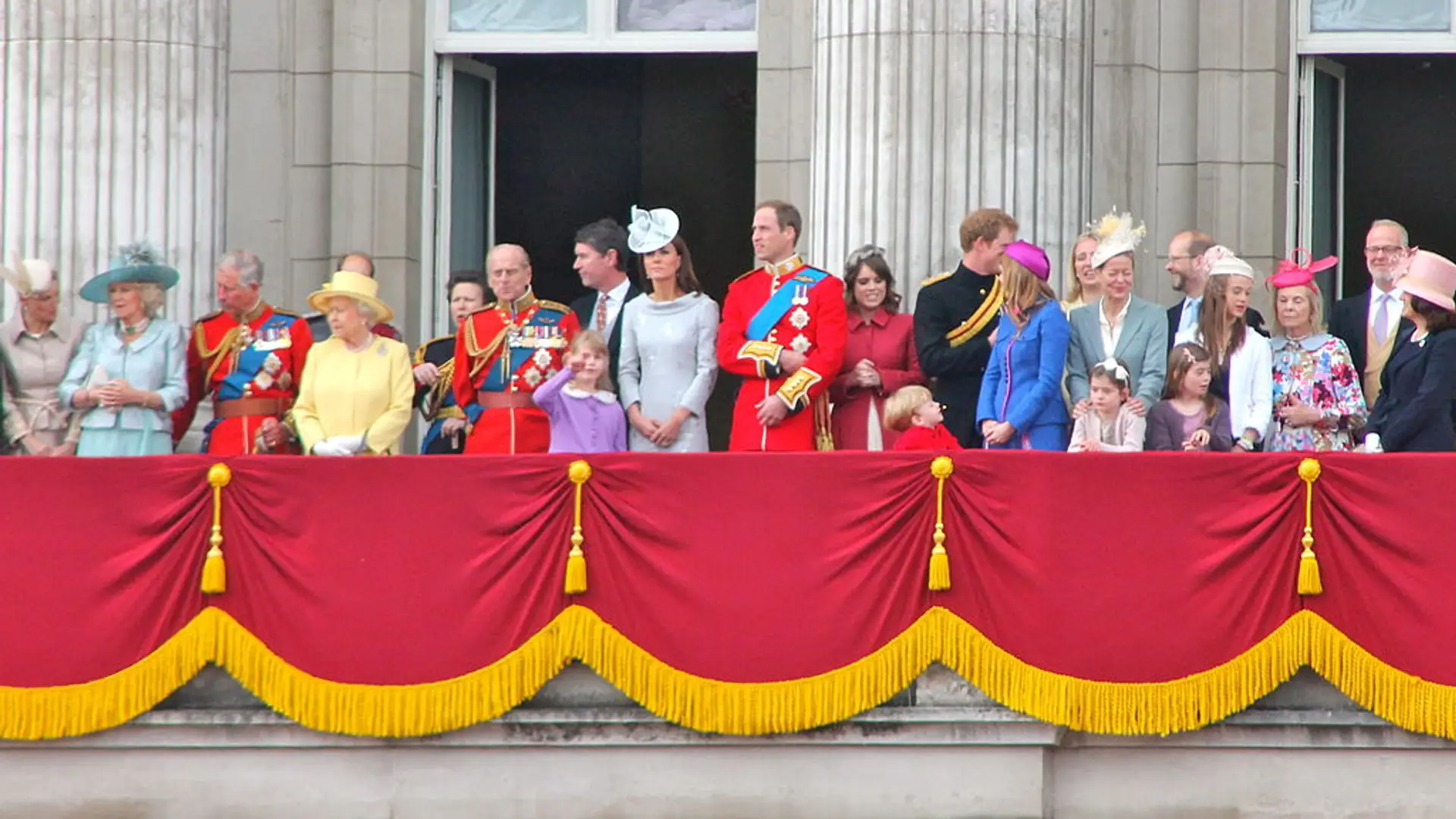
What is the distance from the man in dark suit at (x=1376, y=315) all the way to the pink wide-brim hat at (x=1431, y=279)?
71 cm

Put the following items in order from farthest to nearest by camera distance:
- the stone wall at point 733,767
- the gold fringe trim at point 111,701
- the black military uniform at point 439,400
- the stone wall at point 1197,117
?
the stone wall at point 1197,117, the black military uniform at point 439,400, the gold fringe trim at point 111,701, the stone wall at point 733,767

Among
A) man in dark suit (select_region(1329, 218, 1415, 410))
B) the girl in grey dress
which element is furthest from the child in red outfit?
man in dark suit (select_region(1329, 218, 1415, 410))

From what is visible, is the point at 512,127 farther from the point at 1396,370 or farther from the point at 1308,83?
the point at 1396,370

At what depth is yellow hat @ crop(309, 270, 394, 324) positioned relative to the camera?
1355 cm

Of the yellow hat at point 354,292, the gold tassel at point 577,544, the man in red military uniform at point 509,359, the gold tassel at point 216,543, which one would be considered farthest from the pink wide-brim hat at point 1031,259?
the gold tassel at point 216,543

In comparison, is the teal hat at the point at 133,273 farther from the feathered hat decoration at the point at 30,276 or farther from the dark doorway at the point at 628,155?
the dark doorway at the point at 628,155

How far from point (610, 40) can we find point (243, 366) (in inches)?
170

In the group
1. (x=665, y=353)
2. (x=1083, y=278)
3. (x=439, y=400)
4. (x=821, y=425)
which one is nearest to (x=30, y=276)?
(x=439, y=400)

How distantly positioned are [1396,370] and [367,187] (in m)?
7.08

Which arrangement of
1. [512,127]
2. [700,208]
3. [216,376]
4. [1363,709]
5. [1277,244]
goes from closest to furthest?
[1363,709]
[216,376]
[1277,244]
[512,127]
[700,208]

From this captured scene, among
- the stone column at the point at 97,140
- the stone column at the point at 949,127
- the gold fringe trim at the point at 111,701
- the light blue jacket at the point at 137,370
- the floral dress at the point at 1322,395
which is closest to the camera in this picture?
the gold fringe trim at the point at 111,701

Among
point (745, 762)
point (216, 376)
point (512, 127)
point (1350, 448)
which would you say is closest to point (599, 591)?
point (745, 762)

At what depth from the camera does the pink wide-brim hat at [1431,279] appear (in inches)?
492

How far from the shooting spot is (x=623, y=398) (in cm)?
1350
